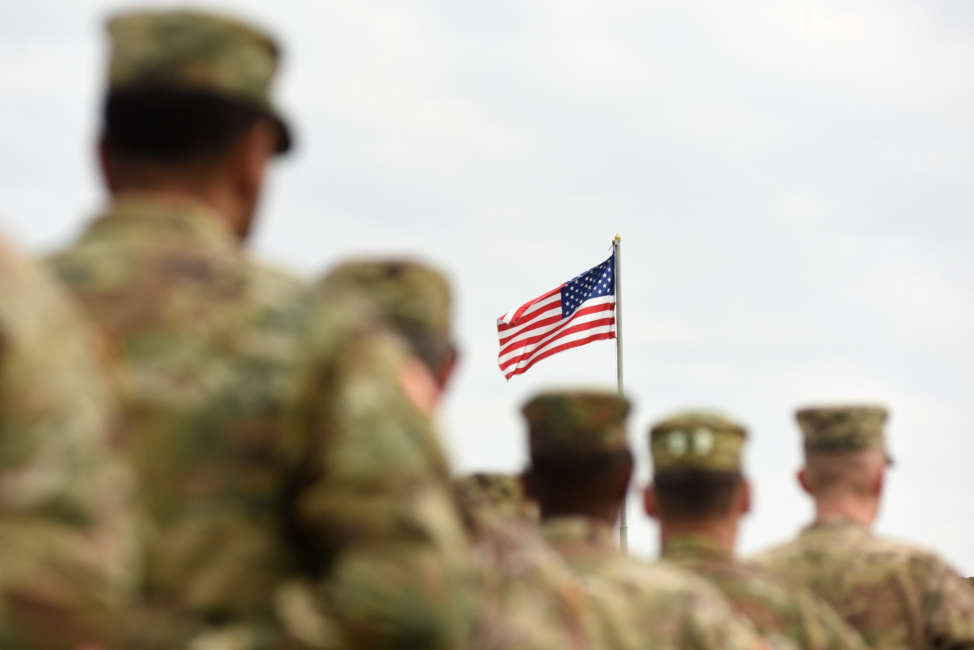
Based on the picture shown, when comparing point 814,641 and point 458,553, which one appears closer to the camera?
point 458,553

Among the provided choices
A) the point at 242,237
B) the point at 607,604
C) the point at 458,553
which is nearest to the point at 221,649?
the point at 458,553

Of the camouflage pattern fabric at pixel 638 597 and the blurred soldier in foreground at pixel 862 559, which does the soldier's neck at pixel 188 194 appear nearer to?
the camouflage pattern fabric at pixel 638 597

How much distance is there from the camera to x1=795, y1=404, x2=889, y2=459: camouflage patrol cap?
998cm

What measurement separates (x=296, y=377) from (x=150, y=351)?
295mm

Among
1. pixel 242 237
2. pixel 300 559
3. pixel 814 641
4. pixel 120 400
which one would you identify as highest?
pixel 242 237

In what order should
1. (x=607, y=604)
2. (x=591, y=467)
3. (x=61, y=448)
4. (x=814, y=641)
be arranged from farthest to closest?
(x=814, y=641), (x=591, y=467), (x=607, y=604), (x=61, y=448)

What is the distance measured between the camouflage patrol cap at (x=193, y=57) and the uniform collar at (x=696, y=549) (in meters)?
4.46

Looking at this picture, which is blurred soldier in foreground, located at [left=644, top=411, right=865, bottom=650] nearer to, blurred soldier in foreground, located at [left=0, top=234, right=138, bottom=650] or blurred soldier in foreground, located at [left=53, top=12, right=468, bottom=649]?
blurred soldier in foreground, located at [left=53, top=12, right=468, bottom=649]

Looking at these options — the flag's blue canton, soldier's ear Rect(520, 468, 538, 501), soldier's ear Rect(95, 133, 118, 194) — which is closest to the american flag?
the flag's blue canton

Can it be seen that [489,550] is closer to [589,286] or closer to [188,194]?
[188,194]

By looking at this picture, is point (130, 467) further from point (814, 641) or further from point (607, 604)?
point (814, 641)

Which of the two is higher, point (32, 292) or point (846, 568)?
point (32, 292)

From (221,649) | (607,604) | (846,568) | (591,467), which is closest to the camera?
(221,649)

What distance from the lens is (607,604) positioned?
6.04m
